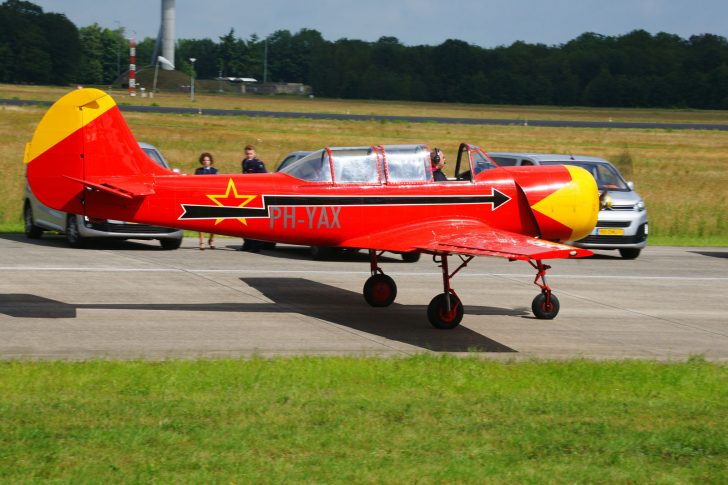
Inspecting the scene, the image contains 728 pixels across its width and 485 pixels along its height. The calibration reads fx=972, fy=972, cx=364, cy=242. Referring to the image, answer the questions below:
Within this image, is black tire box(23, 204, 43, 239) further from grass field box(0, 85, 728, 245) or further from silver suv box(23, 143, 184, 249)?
grass field box(0, 85, 728, 245)

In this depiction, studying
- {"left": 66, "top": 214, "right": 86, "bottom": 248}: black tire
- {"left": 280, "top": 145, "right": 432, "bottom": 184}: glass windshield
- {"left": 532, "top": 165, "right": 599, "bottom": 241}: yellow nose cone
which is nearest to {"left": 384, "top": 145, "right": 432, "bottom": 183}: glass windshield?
{"left": 280, "top": 145, "right": 432, "bottom": 184}: glass windshield

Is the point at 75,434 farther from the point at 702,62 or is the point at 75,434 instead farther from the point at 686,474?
the point at 702,62

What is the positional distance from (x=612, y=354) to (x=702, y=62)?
132 metres

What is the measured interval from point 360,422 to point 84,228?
11630mm

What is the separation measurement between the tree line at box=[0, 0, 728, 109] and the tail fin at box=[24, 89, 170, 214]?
12433cm

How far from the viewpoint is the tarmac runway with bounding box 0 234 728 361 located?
34.5 feet

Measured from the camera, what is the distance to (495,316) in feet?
42.2

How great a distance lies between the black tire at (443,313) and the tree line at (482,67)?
403ft

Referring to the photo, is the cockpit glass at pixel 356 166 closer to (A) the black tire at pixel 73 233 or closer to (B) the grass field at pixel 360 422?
(B) the grass field at pixel 360 422

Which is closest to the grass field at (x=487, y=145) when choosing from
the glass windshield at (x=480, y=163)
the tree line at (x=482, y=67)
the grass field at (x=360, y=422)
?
the glass windshield at (x=480, y=163)

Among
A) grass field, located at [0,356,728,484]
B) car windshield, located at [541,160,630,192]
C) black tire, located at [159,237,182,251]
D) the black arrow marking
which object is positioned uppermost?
car windshield, located at [541,160,630,192]

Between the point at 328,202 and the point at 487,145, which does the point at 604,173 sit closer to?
the point at 328,202

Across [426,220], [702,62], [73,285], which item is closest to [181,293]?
[73,285]

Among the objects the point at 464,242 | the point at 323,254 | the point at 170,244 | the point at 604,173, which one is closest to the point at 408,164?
the point at 464,242
